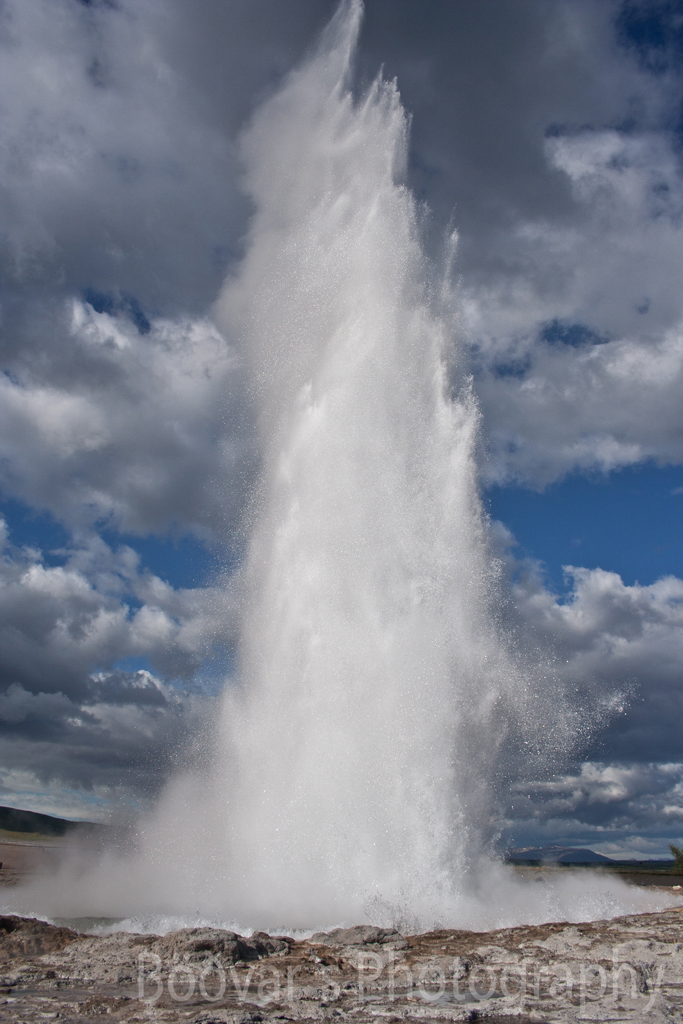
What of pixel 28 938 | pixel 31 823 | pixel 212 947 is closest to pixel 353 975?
pixel 212 947

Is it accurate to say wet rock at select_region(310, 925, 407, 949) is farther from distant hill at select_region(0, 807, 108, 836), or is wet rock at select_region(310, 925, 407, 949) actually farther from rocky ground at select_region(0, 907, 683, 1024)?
distant hill at select_region(0, 807, 108, 836)

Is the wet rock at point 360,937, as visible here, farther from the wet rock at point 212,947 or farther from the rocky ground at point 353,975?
the wet rock at point 212,947

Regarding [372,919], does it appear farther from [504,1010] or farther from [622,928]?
[504,1010]

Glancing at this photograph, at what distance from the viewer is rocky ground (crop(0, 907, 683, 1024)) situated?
313 inches

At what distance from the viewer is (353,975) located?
9680mm

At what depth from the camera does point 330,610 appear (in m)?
20.0

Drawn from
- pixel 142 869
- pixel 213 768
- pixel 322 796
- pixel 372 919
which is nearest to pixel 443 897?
pixel 372 919

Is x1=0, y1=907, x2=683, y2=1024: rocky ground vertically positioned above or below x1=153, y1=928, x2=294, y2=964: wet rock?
below

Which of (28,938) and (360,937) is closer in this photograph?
(360,937)

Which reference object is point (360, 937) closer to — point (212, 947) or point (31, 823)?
point (212, 947)

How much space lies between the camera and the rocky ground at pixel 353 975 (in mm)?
7945

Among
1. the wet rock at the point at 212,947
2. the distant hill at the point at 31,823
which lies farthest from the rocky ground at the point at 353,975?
the distant hill at the point at 31,823

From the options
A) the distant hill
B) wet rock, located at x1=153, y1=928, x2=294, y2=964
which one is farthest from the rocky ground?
the distant hill

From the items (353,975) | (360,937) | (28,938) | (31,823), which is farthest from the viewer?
(31,823)
